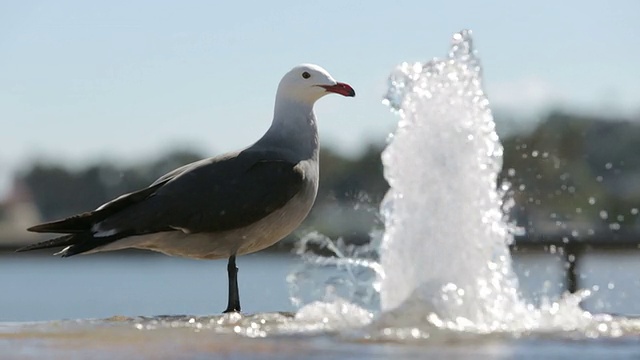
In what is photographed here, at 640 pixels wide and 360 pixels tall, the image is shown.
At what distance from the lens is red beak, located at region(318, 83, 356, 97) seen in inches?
353

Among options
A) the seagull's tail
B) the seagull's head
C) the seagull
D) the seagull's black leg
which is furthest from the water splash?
the seagull's tail

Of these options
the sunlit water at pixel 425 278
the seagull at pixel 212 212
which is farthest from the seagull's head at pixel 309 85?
the sunlit water at pixel 425 278

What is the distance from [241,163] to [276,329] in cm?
203

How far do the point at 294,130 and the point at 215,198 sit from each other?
82cm

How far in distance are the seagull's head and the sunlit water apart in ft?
3.12

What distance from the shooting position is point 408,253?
737 cm

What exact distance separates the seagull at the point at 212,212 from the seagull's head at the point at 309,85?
51 cm

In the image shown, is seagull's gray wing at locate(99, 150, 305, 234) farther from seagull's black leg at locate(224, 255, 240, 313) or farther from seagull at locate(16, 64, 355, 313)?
seagull's black leg at locate(224, 255, 240, 313)

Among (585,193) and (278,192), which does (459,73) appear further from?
(585,193)

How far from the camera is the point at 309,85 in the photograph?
8.98 m

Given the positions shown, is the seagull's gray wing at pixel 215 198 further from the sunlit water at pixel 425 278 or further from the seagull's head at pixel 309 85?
the seagull's head at pixel 309 85

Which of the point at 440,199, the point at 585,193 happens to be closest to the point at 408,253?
the point at 440,199

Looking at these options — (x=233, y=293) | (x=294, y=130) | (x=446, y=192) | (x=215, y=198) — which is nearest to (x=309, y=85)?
(x=294, y=130)

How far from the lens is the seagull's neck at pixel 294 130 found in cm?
867
